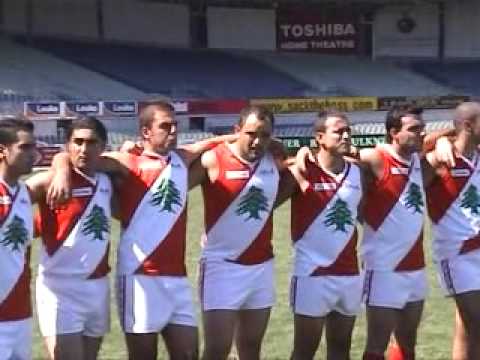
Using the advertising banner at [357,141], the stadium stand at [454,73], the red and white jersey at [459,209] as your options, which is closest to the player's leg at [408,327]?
the red and white jersey at [459,209]

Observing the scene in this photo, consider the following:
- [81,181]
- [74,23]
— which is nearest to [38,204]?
[81,181]

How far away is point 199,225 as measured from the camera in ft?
50.9

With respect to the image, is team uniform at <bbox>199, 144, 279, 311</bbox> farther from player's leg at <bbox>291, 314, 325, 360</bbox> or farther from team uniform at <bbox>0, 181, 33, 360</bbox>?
team uniform at <bbox>0, 181, 33, 360</bbox>

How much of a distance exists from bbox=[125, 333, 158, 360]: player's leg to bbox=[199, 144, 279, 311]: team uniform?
1.63 ft

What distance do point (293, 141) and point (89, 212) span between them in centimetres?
1817

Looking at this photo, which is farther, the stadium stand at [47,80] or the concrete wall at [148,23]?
the concrete wall at [148,23]

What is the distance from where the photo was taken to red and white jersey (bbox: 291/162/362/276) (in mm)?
6230

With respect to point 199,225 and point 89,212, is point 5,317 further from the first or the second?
point 199,225

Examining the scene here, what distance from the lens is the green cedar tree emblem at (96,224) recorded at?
5664 millimetres

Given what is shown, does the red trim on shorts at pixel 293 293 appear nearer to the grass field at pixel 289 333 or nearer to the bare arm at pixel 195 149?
the bare arm at pixel 195 149

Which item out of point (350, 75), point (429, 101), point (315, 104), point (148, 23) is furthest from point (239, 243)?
point (350, 75)

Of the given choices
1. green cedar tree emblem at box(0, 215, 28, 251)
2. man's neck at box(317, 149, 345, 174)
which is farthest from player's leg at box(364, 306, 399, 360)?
green cedar tree emblem at box(0, 215, 28, 251)

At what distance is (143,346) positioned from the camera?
5746mm

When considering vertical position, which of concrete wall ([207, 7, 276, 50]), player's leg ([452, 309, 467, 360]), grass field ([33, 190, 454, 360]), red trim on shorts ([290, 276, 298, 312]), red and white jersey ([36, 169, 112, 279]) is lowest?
grass field ([33, 190, 454, 360])
